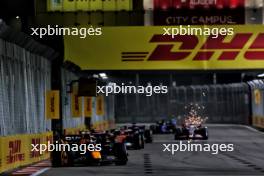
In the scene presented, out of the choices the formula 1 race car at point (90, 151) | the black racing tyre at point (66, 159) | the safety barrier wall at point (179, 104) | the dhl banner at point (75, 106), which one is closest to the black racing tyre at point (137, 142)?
the dhl banner at point (75, 106)

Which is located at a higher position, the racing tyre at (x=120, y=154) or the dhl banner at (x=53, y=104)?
the dhl banner at (x=53, y=104)

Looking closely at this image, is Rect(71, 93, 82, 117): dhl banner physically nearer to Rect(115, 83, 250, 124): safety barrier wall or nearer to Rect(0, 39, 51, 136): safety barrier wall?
Rect(0, 39, 51, 136): safety barrier wall

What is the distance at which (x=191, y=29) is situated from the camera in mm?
31891

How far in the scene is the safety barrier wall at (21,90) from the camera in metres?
23.4

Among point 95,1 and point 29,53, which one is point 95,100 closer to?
point 95,1

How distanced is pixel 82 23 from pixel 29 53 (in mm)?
9390

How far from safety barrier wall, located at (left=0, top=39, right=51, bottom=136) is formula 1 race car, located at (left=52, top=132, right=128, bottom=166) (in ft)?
5.81

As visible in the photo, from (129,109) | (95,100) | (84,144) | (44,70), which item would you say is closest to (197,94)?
(129,109)

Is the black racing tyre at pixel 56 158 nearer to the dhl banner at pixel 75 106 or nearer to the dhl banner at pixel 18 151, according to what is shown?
the dhl banner at pixel 18 151

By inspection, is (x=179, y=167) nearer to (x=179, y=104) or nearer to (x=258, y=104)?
(x=258, y=104)

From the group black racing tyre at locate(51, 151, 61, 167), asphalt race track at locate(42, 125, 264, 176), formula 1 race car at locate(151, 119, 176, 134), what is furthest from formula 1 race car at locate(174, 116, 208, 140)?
black racing tyre at locate(51, 151, 61, 167)

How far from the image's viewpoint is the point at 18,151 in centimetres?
2339

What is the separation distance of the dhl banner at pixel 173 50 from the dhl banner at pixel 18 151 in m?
5.73

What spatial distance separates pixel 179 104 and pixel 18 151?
2436 inches
